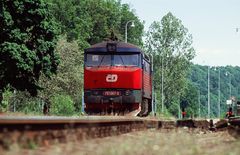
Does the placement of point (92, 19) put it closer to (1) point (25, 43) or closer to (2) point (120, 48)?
(1) point (25, 43)

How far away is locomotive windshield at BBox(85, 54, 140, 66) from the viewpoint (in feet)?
90.2

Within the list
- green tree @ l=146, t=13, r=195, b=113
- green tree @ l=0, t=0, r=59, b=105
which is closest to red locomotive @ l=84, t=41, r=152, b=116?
green tree @ l=0, t=0, r=59, b=105

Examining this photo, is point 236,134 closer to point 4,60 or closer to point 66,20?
point 4,60

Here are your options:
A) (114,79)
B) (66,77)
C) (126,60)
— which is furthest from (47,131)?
(66,77)

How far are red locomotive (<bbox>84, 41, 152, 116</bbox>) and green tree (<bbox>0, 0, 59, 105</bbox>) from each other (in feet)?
17.3

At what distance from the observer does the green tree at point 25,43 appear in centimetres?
3128

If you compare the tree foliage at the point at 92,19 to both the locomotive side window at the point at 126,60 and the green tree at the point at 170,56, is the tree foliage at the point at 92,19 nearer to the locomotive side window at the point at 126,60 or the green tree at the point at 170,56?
the green tree at the point at 170,56

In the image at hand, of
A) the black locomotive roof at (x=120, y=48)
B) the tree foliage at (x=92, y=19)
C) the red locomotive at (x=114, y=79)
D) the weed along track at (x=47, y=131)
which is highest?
the tree foliage at (x=92, y=19)

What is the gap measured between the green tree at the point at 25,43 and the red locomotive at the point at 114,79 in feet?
Answer: 17.3

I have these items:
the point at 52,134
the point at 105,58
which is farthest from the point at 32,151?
the point at 105,58

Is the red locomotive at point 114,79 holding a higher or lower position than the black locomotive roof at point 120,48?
lower

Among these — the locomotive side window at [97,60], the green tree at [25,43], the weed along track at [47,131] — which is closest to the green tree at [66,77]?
the green tree at [25,43]

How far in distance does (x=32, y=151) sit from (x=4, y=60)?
2446 centimetres

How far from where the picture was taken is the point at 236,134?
611 inches
